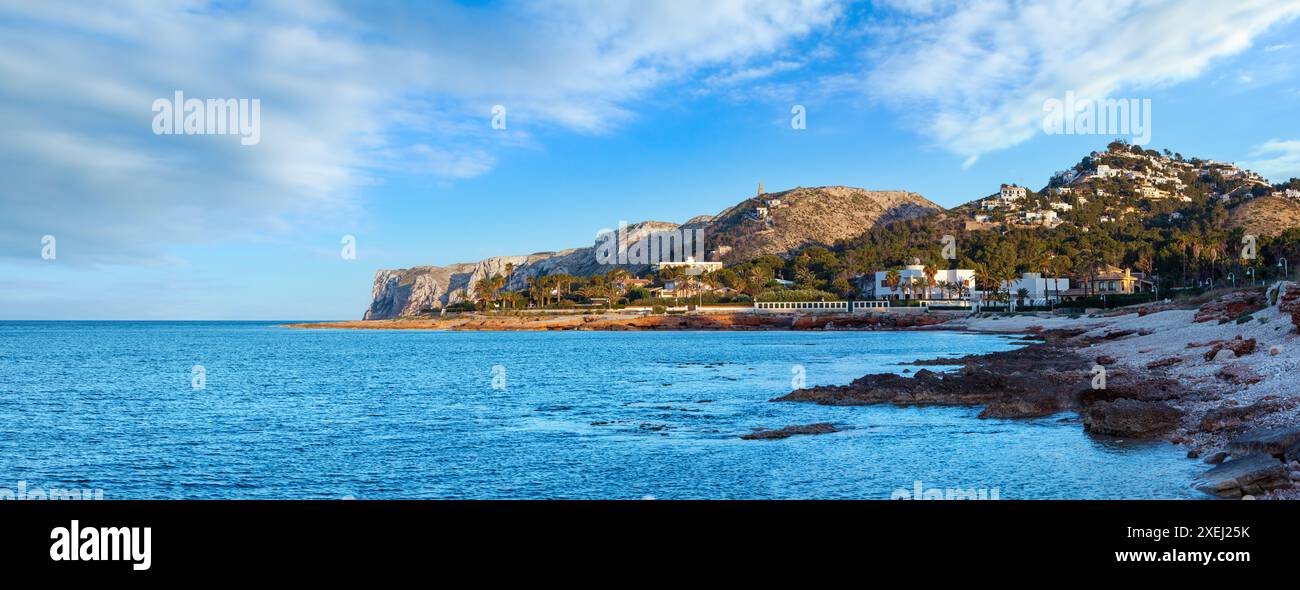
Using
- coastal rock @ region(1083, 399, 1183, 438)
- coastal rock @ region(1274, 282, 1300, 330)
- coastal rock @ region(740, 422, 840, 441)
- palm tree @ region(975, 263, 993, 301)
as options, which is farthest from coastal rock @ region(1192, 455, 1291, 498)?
palm tree @ region(975, 263, 993, 301)

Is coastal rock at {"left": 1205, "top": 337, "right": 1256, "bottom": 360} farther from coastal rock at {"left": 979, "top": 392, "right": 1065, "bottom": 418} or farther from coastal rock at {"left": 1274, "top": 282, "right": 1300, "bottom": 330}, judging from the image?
coastal rock at {"left": 979, "top": 392, "right": 1065, "bottom": 418}

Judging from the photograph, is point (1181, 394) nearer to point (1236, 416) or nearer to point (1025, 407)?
point (1025, 407)

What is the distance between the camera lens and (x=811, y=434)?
77.9 feet

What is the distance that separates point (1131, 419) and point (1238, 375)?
8838mm

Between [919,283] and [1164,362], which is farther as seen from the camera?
[919,283]

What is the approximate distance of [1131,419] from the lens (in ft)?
68.8

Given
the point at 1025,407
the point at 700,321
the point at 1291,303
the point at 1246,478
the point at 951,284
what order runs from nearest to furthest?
the point at 1246,478 → the point at 1025,407 → the point at 1291,303 → the point at 700,321 → the point at 951,284

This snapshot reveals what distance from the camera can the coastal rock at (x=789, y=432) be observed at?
23.5 meters

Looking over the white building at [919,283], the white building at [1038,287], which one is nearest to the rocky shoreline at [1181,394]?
the white building at [1038,287]

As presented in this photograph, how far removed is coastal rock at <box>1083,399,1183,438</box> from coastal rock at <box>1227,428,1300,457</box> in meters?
4.04

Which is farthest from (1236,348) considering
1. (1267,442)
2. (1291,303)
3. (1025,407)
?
(1267,442)

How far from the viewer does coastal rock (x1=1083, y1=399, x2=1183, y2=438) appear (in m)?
20.7

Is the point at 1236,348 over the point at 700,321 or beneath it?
over
